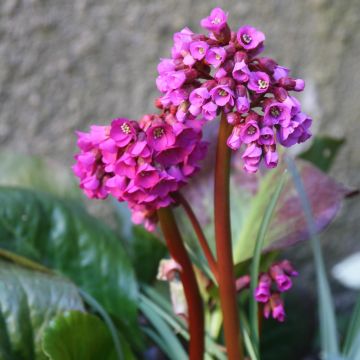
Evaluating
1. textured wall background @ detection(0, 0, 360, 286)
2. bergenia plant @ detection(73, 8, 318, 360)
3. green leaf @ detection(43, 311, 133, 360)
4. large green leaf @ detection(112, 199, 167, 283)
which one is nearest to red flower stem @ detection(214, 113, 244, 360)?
bergenia plant @ detection(73, 8, 318, 360)

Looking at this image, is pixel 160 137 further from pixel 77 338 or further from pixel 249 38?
pixel 77 338

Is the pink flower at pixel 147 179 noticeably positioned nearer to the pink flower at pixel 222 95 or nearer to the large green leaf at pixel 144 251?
the pink flower at pixel 222 95

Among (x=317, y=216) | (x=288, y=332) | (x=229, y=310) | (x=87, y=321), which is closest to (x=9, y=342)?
(x=87, y=321)

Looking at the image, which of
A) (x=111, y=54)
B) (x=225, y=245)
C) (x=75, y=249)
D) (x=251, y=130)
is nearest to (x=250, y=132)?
(x=251, y=130)

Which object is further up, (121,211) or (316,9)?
(316,9)

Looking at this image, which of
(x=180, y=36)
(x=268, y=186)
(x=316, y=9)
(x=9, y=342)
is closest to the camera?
(x=180, y=36)

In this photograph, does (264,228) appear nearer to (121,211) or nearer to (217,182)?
(217,182)
